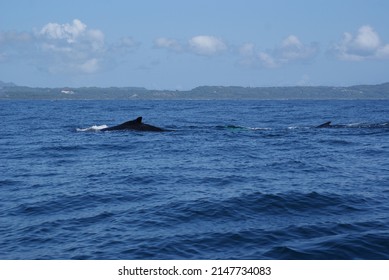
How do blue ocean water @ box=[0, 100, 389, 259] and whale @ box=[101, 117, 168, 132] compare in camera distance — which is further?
whale @ box=[101, 117, 168, 132]

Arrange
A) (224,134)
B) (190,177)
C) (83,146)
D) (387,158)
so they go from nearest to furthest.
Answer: (190,177), (387,158), (83,146), (224,134)

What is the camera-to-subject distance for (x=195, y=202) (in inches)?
648

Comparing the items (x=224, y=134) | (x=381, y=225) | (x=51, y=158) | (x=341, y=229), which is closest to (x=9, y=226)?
(x=341, y=229)

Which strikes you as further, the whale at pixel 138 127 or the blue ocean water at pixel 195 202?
the whale at pixel 138 127

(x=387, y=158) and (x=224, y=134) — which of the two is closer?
(x=387, y=158)

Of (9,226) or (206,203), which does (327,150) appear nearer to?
(206,203)

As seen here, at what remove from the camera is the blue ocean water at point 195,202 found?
12117mm

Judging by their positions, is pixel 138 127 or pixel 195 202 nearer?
pixel 195 202

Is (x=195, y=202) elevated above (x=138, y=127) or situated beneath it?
situated beneath

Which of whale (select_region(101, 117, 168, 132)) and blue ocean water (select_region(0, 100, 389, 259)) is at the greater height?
whale (select_region(101, 117, 168, 132))

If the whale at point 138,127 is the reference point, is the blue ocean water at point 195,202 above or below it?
below

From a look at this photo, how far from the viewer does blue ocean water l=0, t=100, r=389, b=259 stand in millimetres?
12117

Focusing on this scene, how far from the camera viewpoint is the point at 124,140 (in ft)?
A: 115
